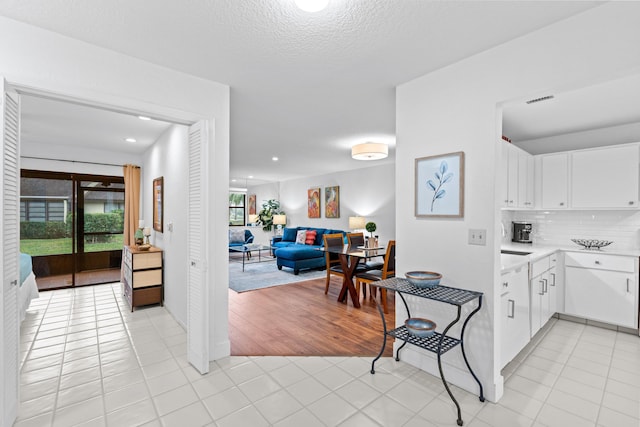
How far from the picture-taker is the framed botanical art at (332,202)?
7910 mm

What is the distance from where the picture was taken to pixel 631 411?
75.0 inches

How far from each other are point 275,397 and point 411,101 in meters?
2.55

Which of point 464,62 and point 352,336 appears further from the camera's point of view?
point 352,336

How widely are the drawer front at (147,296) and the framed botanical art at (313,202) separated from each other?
16.7ft

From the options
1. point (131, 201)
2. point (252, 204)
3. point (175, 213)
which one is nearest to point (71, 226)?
point (131, 201)

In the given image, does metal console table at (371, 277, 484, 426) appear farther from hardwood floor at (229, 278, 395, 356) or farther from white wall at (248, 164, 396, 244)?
white wall at (248, 164, 396, 244)

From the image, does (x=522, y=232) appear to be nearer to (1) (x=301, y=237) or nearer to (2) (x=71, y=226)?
(1) (x=301, y=237)

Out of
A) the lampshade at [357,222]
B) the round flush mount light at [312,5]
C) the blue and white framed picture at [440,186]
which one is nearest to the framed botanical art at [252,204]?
the lampshade at [357,222]

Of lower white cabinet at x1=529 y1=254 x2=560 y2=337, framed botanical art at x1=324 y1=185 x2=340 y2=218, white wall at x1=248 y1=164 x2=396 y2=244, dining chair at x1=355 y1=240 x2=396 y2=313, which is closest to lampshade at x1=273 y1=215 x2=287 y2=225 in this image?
white wall at x1=248 y1=164 x2=396 y2=244

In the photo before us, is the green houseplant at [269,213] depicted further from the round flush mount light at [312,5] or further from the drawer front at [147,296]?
the round flush mount light at [312,5]

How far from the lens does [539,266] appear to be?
2947mm

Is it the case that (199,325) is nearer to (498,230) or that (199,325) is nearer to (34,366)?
(34,366)

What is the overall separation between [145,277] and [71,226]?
223cm

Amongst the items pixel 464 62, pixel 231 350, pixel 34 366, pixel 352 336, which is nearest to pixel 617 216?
pixel 464 62
